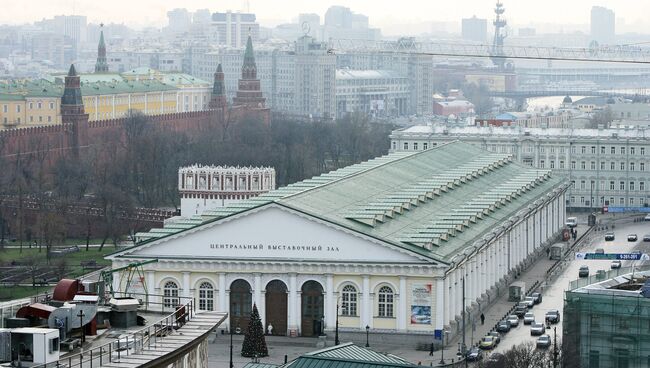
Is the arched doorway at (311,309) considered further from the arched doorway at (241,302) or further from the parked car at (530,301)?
the parked car at (530,301)

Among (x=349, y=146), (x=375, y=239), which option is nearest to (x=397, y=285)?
(x=375, y=239)

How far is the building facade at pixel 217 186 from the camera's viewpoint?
102500mm

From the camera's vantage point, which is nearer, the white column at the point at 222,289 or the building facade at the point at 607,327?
the building facade at the point at 607,327

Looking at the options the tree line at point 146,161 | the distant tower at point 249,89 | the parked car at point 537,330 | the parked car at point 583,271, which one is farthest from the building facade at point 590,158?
the distant tower at point 249,89

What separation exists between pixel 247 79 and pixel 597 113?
33.9 metres

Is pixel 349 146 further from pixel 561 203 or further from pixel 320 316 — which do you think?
pixel 320 316

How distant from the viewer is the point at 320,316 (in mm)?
64750

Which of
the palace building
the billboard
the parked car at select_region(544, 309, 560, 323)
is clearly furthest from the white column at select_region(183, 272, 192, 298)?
the parked car at select_region(544, 309, 560, 323)

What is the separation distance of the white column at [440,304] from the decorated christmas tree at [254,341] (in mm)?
6217

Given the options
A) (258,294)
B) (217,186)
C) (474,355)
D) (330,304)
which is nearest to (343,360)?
(474,355)

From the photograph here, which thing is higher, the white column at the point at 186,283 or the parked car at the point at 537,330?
the white column at the point at 186,283

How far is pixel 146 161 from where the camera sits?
4879 inches

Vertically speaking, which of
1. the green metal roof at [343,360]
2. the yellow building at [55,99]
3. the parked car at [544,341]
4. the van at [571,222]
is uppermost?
the green metal roof at [343,360]

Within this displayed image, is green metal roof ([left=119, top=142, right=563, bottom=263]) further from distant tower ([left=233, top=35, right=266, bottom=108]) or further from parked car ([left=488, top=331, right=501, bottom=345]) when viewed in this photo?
distant tower ([left=233, top=35, right=266, bottom=108])
